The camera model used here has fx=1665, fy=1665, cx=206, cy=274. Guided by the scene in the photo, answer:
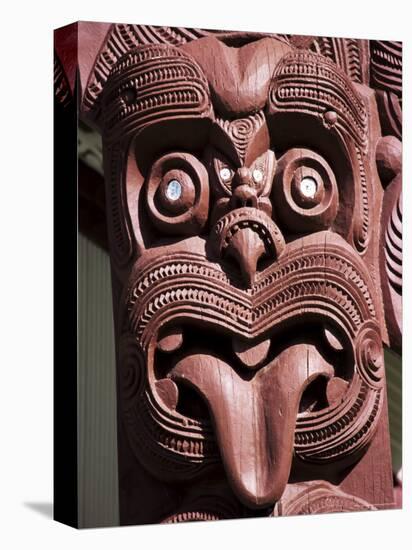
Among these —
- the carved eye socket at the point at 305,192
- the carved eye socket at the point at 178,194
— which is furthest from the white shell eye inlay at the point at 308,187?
the carved eye socket at the point at 178,194

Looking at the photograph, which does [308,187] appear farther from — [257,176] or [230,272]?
[230,272]

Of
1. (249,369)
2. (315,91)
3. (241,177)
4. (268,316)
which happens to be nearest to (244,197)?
(241,177)

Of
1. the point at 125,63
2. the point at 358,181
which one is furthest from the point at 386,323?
the point at 125,63

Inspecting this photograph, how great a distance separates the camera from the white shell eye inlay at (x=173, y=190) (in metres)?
10.7

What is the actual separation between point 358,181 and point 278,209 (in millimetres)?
620

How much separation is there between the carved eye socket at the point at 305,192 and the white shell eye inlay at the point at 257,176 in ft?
0.39

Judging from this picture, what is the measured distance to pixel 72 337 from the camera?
10.5 m

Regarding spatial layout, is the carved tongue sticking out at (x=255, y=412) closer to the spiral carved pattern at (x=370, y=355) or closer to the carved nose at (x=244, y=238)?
the spiral carved pattern at (x=370, y=355)

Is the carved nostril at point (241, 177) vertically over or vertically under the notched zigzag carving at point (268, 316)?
over

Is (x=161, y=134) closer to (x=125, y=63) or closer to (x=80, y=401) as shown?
(x=125, y=63)

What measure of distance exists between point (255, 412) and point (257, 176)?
154cm

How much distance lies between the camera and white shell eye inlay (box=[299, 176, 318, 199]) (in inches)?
432

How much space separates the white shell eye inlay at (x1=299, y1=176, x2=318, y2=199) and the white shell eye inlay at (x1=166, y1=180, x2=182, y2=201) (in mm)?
823

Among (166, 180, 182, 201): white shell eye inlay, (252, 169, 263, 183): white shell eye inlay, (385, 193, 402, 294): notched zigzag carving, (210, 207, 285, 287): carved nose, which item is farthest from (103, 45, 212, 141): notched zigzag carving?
(385, 193, 402, 294): notched zigzag carving
